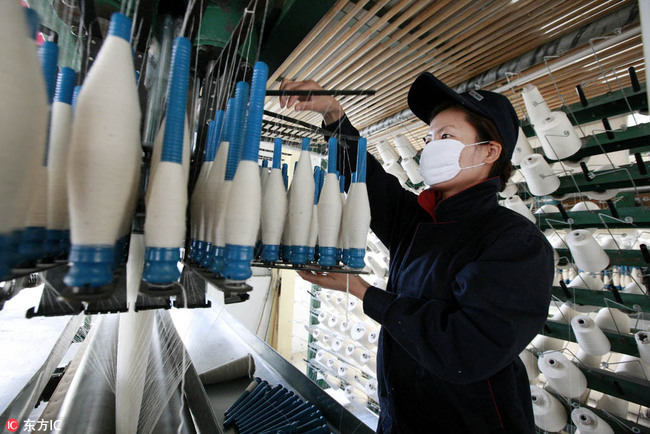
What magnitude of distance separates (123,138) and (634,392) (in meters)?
2.03

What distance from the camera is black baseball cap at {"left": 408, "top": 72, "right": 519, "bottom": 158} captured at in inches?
35.3

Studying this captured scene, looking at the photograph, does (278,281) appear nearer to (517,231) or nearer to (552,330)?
(552,330)

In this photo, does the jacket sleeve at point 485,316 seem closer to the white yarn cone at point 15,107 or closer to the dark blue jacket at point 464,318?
the dark blue jacket at point 464,318

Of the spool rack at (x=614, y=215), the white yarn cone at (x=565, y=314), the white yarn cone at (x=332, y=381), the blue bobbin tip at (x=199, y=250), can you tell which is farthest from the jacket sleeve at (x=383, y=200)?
the white yarn cone at (x=332, y=381)

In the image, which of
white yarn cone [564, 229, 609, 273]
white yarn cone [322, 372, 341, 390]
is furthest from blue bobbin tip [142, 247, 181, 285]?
white yarn cone [322, 372, 341, 390]

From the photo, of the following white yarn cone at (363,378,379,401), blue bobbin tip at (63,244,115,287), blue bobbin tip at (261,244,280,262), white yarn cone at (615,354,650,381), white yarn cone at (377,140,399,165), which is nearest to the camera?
blue bobbin tip at (63,244,115,287)

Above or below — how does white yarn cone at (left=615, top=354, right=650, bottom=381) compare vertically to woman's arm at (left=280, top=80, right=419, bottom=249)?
below

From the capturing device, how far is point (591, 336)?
1343 mm

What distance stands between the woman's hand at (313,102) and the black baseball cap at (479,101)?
287 millimetres

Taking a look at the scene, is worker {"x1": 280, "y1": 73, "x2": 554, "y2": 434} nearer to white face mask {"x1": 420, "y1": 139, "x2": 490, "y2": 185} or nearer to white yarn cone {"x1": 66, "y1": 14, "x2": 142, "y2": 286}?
white face mask {"x1": 420, "y1": 139, "x2": 490, "y2": 185}

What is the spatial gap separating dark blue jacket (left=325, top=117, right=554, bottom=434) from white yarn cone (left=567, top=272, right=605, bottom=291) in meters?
1.06

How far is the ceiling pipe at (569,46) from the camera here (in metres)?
1.18

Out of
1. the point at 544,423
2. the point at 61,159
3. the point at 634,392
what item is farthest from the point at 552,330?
the point at 61,159

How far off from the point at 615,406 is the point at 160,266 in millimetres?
2231
